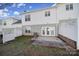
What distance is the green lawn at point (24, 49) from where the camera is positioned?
2.71 m

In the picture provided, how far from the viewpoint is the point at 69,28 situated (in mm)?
2721

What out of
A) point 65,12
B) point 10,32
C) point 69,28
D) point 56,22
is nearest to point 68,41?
point 69,28

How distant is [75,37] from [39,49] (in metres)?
0.67

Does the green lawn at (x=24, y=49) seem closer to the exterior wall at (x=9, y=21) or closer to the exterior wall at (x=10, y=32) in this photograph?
the exterior wall at (x=10, y=32)

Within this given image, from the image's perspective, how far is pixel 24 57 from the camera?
270 centimetres

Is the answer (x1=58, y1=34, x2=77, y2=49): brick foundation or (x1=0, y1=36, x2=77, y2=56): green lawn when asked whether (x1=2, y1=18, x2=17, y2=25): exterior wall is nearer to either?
(x1=0, y1=36, x2=77, y2=56): green lawn

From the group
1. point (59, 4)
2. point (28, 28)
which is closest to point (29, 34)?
point (28, 28)

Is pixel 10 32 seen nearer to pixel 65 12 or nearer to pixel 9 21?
pixel 9 21

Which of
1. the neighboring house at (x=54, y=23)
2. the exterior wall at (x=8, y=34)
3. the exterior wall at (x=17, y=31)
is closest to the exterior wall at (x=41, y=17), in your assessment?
the neighboring house at (x=54, y=23)

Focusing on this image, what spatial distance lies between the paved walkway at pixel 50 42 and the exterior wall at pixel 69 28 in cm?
16

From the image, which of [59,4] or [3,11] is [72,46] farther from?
[3,11]

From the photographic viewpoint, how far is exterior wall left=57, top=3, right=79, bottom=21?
2662 millimetres

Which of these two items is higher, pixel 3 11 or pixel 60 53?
pixel 3 11

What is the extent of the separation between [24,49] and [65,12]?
991 millimetres
